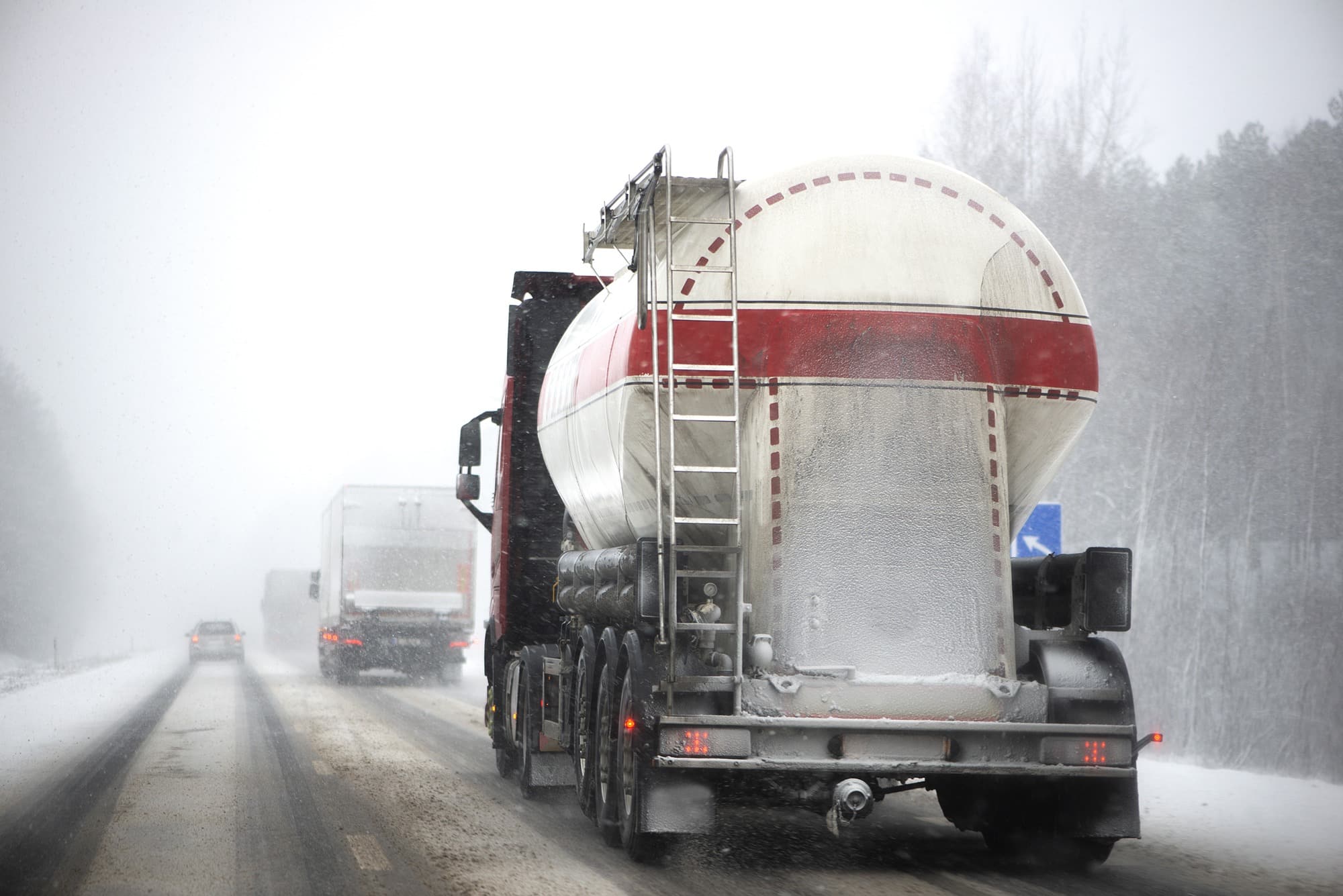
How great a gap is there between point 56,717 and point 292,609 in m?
42.5

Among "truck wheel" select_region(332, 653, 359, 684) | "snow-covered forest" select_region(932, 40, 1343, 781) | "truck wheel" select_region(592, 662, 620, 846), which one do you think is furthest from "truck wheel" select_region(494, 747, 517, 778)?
"truck wheel" select_region(332, 653, 359, 684)

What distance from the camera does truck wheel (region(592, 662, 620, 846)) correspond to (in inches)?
307

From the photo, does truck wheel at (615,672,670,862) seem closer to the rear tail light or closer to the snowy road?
the snowy road

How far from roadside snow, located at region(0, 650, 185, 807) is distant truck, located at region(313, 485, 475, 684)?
13.4 feet

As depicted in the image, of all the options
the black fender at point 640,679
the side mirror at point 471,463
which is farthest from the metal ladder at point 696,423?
the side mirror at point 471,463

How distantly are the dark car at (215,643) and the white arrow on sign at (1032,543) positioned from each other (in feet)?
129

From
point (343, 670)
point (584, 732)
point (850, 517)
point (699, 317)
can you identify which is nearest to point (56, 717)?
point (343, 670)

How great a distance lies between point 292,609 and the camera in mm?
60688

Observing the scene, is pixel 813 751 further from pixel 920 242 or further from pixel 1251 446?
pixel 1251 446

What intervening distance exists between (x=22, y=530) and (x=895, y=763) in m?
77.4

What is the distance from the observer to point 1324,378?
2497 centimetres

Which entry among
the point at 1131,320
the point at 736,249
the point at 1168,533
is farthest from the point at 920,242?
the point at 1131,320

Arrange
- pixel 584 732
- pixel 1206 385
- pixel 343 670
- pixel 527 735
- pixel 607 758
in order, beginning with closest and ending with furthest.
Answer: pixel 607 758
pixel 584 732
pixel 527 735
pixel 1206 385
pixel 343 670

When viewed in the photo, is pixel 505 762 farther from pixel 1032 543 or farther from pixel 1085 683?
pixel 1085 683
